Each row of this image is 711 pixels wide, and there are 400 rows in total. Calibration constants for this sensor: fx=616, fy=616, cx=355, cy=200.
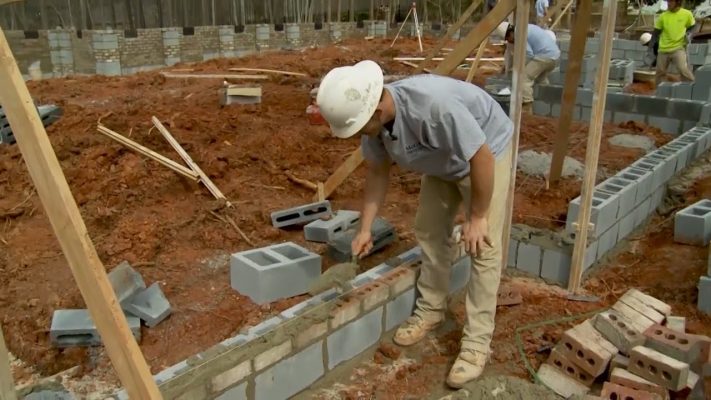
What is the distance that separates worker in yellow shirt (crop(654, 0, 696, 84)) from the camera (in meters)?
9.79

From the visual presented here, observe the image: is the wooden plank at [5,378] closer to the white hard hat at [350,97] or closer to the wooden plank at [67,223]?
the wooden plank at [67,223]

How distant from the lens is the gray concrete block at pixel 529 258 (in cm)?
416

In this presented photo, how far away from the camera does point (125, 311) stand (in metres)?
3.38

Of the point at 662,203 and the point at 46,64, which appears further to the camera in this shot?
the point at 46,64

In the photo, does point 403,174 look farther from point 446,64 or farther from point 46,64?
point 46,64

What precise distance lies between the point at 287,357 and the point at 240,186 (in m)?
2.81

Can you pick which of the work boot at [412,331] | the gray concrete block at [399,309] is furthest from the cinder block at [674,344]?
the gray concrete block at [399,309]

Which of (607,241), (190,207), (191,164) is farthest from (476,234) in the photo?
(191,164)

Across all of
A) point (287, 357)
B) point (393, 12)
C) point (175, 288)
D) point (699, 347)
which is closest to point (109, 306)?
point (287, 357)

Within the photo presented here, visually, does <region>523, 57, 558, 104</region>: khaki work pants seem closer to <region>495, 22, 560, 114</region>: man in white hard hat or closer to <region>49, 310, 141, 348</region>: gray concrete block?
<region>495, 22, 560, 114</region>: man in white hard hat

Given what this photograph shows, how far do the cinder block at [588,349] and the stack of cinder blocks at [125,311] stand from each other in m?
2.19

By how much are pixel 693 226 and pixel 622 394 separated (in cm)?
243

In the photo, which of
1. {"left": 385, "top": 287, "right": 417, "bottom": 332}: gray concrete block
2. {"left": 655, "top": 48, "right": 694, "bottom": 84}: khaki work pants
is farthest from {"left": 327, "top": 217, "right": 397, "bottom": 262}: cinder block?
{"left": 655, "top": 48, "right": 694, "bottom": 84}: khaki work pants

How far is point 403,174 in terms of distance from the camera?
599cm
